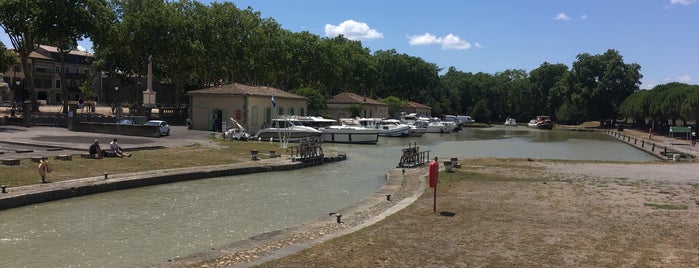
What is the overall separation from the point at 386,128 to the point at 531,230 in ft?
170

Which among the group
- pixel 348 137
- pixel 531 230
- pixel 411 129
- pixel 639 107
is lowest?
pixel 531 230

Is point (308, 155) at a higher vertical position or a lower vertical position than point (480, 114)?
lower

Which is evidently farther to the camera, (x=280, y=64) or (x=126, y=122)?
(x=280, y=64)

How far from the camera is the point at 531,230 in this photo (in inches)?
523

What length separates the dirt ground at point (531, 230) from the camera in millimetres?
10523

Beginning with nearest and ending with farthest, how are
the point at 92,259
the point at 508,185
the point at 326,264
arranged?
1. the point at 326,264
2. the point at 92,259
3. the point at 508,185

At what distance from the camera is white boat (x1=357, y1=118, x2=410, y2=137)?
5953 cm

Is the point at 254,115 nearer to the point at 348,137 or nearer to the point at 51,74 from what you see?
the point at 348,137

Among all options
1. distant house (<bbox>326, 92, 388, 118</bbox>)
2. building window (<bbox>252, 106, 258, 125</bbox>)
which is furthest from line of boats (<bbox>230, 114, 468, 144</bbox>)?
distant house (<bbox>326, 92, 388, 118</bbox>)

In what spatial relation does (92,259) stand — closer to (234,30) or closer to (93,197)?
(93,197)

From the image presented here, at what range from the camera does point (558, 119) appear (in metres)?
133

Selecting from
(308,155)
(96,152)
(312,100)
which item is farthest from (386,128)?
(96,152)

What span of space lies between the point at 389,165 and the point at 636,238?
21753 mm

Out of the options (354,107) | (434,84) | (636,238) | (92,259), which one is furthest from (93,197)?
(434,84)
